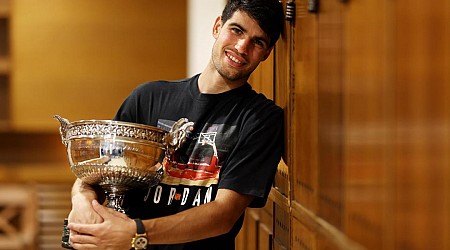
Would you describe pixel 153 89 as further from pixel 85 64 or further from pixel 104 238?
pixel 85 64

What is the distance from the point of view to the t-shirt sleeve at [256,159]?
1625 mm

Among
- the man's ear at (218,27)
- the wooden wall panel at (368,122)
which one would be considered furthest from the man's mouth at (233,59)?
the wooden wall panel at (368,122)

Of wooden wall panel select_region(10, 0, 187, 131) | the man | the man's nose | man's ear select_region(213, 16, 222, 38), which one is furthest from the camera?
wooden wall panel select_region(10, 0, 187, 131)

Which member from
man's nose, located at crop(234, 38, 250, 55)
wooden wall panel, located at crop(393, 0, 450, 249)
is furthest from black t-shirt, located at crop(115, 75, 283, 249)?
wooden wall panel, located at crop(393, 0, 450, 249)

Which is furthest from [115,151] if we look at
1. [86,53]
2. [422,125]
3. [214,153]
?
[86,53]

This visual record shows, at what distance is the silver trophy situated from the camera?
1588mm

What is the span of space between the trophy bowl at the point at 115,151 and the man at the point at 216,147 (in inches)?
2.8

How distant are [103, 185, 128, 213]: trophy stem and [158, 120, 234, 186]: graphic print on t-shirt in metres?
0.11

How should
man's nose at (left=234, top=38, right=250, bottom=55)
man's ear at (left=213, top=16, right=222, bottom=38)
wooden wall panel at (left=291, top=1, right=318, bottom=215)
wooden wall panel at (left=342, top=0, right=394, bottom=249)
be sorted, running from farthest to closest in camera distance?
man's ear at (left=213, top=16, right=222, bottom=38) → man's nose at (left=234, top=38, right=250, bottom=55) → wooden wall panel at (left=291, top=1, right=318, bottom=215) → wooden wall panel at (left=342, top=0, right=394, bottom=249)

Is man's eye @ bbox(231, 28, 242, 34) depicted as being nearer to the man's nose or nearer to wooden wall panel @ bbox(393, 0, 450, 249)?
the man's nose

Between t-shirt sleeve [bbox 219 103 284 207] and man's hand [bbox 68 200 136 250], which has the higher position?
t-shirt sleeve [bbox 219 103 284 207]

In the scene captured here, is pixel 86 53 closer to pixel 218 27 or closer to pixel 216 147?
pixel 218 27

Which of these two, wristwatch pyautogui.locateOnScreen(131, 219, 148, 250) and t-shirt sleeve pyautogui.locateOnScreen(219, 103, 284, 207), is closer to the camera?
wristwatch pyautogui.locateOnScreen(131, 219, 148, 250)

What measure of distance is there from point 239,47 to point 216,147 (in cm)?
23
